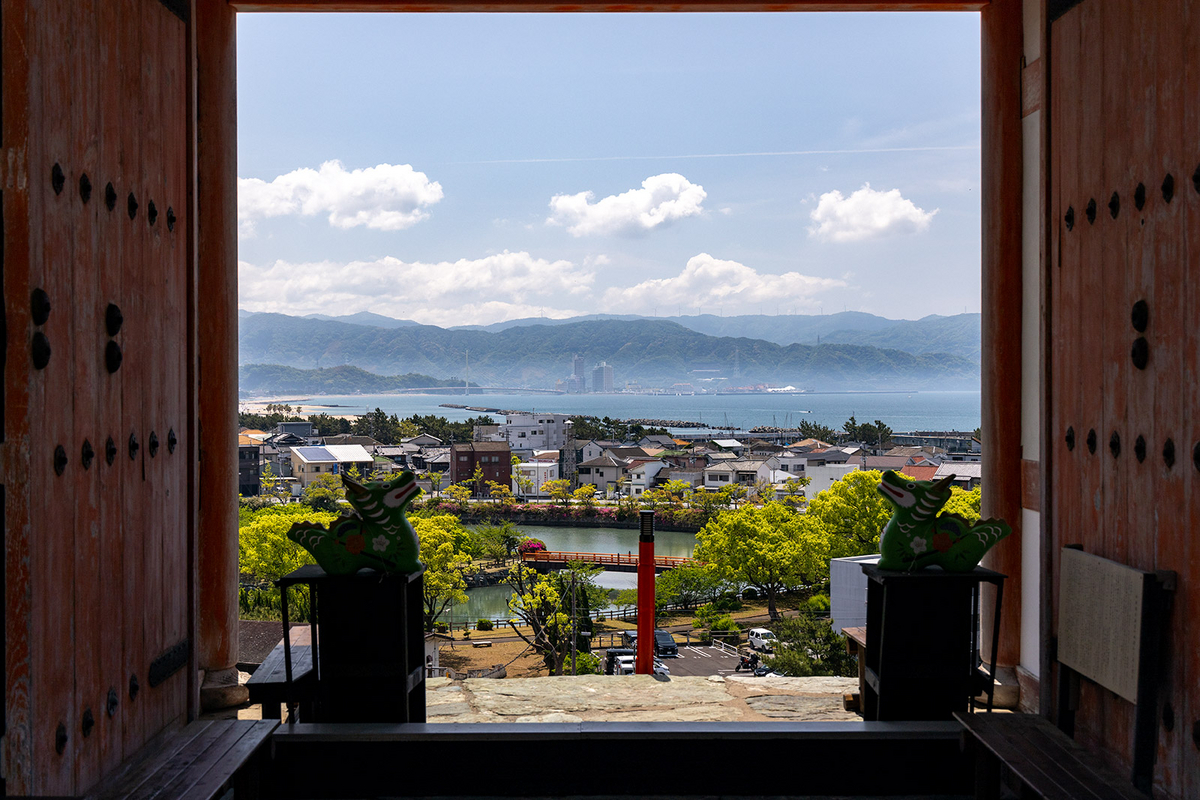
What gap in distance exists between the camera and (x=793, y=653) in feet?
→ 30.3

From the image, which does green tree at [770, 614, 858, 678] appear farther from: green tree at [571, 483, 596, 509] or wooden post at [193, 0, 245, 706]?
green tree at [571, 483, 596, 509]

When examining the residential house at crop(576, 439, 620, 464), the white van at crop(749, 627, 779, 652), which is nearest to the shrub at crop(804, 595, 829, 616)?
the white van at crop(749, 627, 779, 652)

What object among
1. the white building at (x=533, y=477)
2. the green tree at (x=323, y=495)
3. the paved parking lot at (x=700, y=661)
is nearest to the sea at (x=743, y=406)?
the white building at (x=533, y=477)

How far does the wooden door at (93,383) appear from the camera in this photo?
1846 mm

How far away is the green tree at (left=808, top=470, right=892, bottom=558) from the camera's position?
13773 mm

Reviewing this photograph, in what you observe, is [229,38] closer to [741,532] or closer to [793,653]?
[793,653]

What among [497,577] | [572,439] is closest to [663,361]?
[572,439]

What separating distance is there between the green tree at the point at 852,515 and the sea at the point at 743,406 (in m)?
48.1

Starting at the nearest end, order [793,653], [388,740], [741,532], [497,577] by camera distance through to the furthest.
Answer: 1. [388,740]
2. [793,653]
3. [741,532]
4. [497,577]

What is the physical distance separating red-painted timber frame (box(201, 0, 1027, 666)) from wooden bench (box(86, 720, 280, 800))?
1.70 meters

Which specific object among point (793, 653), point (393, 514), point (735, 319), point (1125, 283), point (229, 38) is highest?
point (735, 319)

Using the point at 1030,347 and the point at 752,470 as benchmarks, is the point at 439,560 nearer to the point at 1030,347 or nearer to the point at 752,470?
the point at 752,470

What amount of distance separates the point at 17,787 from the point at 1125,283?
3147 mm

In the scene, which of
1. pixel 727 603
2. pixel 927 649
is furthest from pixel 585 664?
pixel 927 649
